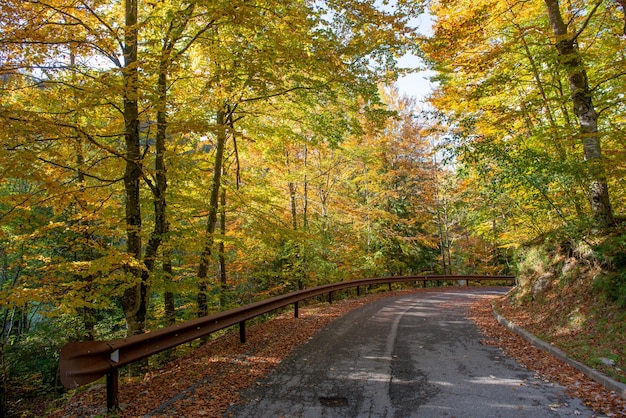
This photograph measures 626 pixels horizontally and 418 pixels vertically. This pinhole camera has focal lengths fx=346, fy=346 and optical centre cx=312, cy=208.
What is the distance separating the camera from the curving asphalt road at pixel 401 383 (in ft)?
12.4

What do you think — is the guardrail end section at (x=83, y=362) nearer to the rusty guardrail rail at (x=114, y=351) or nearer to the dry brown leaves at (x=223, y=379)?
the rusty guardrail rail at (x=114, y=351)

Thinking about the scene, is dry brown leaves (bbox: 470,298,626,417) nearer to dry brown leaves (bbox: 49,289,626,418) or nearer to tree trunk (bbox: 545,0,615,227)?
dry brown leaves (bbox: 49,289,626,418)

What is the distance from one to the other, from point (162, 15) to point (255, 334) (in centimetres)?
717

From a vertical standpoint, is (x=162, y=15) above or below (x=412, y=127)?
below

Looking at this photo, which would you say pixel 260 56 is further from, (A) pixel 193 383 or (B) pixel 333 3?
(A) pixel 193 383

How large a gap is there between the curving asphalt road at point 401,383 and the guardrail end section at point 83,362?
4.74 feet

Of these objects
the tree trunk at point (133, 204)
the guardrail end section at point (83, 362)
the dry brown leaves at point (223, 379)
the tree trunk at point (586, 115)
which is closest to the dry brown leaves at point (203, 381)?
the dry brown leaves at point (223, 379)

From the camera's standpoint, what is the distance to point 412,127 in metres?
23.9

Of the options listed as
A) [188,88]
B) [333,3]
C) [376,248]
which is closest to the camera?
[333,3]

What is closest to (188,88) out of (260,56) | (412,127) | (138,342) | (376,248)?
(260,56)

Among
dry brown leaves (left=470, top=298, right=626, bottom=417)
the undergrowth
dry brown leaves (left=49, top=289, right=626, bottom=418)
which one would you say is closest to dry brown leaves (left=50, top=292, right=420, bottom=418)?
dry brown leaves (left=49, top=289, right=626, bottom=418)

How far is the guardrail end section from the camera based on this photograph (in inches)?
130

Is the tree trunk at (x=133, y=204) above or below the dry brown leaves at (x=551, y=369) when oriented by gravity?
above

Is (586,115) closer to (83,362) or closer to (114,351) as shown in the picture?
(114,351)
